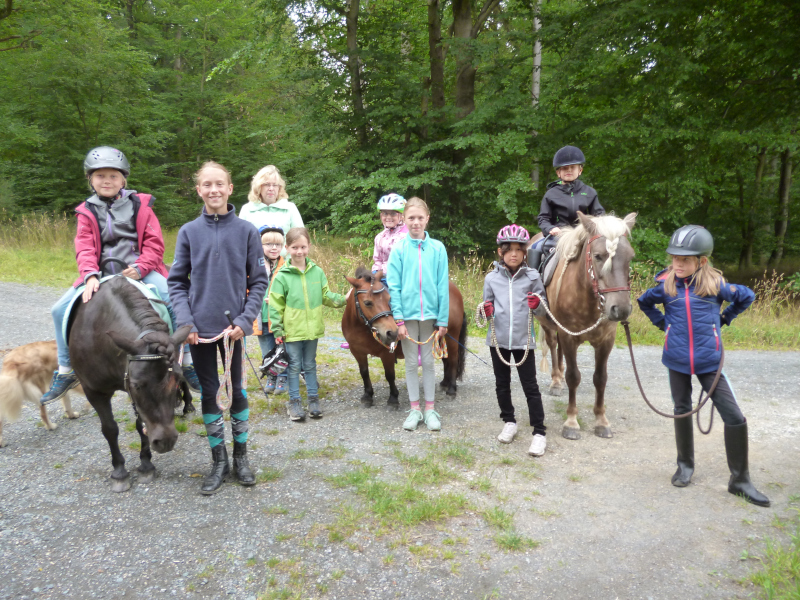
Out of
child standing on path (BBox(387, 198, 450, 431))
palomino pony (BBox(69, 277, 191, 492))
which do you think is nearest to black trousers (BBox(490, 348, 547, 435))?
child standing on path (BBox(387, 198, 450, 431))

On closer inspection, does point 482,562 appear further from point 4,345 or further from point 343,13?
point 343,13

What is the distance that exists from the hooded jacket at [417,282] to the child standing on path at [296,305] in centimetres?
79

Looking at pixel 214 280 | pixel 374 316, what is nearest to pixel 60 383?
pixel 214 280

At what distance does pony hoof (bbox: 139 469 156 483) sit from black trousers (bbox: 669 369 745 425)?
4.18 m

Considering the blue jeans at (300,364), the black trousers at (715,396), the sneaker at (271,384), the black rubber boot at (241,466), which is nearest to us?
the black trousers at (715,396)

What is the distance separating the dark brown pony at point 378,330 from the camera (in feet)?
16.3

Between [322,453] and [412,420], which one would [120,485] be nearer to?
→ [322,453]

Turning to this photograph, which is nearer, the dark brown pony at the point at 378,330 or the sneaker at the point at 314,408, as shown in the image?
the dark brown pony at the point at 378,330

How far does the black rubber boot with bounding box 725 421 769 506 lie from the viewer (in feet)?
12.2

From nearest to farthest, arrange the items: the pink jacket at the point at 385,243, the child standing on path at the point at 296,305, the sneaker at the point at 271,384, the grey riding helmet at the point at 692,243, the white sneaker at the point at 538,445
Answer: the grey riding helmet at the point at 692,243 < the white sneaker at the point at 538,445 < the child standing on path at the point at 296,305 < the pink jacket at the point at 385,243 < the sneaker at the point at 271,384

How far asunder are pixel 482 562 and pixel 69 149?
19386mm

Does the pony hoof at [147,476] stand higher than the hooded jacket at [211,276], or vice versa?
the hooded jacket at [211,276]

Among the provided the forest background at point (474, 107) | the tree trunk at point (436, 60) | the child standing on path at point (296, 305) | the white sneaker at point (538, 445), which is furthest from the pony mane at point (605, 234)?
the tree trunk at point (436, 60)

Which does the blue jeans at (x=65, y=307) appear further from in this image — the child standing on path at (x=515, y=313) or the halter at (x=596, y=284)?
the halter at (x=596, y=284)
